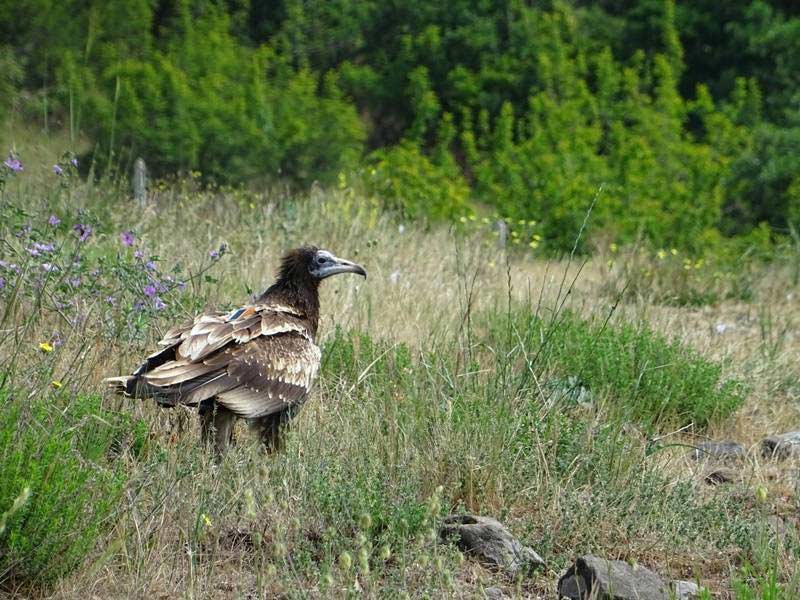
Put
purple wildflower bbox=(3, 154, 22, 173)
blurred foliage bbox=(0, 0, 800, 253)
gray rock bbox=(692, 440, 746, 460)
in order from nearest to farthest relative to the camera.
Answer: purple wildflower bbox=(3, 154, 22, 173), gray rock bbox=(692, 440, 746, 460), blurred foliage bbox=(0, 0, 800, 253)

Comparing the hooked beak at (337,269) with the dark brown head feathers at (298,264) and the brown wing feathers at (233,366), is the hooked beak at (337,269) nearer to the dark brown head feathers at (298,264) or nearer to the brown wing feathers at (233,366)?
the dark brown head feathers at (298,264)

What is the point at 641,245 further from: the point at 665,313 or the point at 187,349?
the point at 187,349

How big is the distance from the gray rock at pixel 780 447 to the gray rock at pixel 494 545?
231 cm

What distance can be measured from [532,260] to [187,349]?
6869 mm

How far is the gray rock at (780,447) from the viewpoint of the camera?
21.3ft

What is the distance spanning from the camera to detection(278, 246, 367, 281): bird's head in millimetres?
6250

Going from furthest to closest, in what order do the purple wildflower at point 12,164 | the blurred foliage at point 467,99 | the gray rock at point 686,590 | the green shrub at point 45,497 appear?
1. the blurred foliage at point 467,99
2. the purple wildflower at point 12,164
3. the gray rock at point 686,590
4. the green shrub at point 45,497

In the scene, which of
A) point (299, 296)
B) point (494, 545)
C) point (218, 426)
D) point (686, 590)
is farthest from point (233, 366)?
point (686, 590)

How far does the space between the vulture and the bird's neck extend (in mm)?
157

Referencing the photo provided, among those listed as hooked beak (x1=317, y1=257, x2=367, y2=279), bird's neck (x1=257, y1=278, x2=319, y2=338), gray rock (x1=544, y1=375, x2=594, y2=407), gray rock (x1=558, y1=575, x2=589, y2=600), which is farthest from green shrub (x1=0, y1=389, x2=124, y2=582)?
gray rock (x1=544, y1=375, x2=594, y2=407)

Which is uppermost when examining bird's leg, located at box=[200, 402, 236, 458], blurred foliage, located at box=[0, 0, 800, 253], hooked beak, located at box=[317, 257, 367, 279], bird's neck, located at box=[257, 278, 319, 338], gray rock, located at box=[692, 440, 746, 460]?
hooked beak, located at box=[317, 257, 367, 279]

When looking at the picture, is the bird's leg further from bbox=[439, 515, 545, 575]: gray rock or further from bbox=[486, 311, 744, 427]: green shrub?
bbox=[486, 311, 744, 427]: green shrub

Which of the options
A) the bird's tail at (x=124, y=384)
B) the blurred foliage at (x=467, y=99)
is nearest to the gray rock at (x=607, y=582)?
the bird's tail at (x=124, y=384)

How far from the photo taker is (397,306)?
7844 mm
